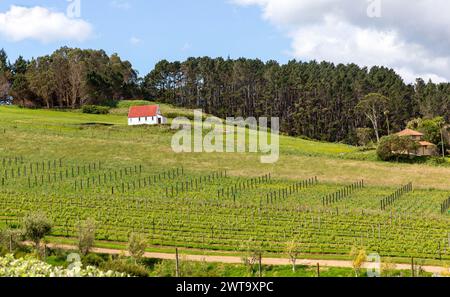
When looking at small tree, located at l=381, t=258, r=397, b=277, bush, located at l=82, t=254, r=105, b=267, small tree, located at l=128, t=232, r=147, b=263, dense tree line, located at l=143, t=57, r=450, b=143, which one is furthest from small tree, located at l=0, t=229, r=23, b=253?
dense tree line, located at l=143, t=57, r=450, b=143

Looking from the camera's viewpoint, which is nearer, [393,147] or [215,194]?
[215,194]

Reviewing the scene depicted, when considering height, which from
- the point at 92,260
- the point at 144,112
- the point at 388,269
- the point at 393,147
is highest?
the point at 144,112

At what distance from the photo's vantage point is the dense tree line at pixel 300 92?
143625 mm

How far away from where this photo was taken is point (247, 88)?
16250 centimetres

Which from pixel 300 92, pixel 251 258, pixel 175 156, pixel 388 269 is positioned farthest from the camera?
pixel 300 92

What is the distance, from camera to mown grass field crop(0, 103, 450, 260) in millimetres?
36812

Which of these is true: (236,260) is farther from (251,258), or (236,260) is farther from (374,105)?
(374,105)

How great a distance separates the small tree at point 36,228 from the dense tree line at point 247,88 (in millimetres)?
101030

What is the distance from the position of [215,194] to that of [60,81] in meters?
89.5

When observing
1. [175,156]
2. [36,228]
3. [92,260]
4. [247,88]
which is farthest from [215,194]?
[247,88]

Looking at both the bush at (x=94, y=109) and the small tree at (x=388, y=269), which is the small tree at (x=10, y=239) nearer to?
the small tree at (x=388, y=269)
